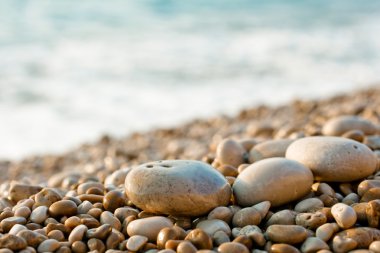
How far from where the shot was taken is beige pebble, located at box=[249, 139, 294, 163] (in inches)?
105

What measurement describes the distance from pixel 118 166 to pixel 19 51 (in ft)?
25.4

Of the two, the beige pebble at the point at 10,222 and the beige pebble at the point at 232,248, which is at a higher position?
the beige pebble at the point at 232,248

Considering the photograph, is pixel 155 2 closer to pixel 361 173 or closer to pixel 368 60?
pixel 368 60

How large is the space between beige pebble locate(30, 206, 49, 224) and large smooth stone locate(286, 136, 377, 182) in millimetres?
1119

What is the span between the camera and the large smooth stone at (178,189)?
1988mm

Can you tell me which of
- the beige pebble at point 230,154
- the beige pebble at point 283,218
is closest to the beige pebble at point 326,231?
the beige pebble at point 283,218

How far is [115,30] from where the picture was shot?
43.9 ft

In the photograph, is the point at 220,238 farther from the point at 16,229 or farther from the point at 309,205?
the point at 16,229

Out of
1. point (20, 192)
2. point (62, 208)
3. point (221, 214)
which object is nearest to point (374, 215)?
point (221, 214)

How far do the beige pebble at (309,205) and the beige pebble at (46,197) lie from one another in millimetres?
988

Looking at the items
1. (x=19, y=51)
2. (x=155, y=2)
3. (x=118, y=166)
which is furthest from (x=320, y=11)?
(x=118, y=166)

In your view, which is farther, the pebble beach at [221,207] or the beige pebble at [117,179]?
the beige pebble at [117,179]

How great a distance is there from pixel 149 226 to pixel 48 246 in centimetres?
36

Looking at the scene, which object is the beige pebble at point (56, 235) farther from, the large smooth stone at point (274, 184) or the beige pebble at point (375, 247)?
the beige pebble at point (375, 247)
